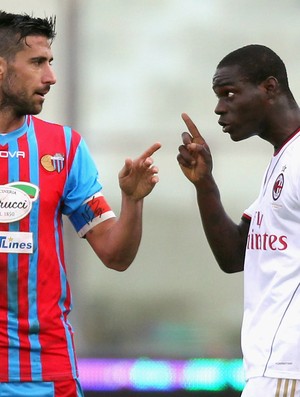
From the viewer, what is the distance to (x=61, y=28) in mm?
6699

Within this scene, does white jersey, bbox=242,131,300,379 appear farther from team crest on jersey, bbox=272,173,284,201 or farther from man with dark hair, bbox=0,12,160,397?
man with dark hair, bbox=0,12,160,397

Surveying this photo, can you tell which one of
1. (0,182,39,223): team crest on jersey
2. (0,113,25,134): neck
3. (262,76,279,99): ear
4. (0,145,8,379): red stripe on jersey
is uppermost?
(262,76,279,99): ear

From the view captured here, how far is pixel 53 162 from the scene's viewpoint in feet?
13.3

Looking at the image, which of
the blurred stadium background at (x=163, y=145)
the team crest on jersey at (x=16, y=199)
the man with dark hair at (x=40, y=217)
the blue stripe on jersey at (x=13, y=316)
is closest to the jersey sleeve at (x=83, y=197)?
the man with dark hair at (x=40, y=217)

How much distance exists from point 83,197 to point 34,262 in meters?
0.29

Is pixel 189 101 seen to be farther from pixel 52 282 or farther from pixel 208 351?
pixel 52 282

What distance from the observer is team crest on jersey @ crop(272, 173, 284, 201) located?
399 centimetres

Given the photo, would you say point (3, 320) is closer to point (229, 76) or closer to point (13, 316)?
point (13, 316)

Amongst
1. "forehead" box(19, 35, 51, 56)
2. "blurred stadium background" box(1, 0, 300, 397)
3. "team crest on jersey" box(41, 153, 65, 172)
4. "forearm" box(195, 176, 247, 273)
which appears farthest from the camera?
"blurred stadium background" box(1, 0, 300, 397)

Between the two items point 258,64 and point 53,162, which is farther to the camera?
point 258,64

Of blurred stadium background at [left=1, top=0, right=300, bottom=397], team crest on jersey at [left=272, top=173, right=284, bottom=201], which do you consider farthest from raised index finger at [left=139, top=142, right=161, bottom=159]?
blurred stadium background at [left=1, top=0, right=300, bottom=397]

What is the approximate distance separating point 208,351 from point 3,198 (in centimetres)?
275

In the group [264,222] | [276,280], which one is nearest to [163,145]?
[264,222]

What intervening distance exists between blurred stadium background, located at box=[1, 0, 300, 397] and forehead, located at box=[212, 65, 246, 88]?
2400 mm
